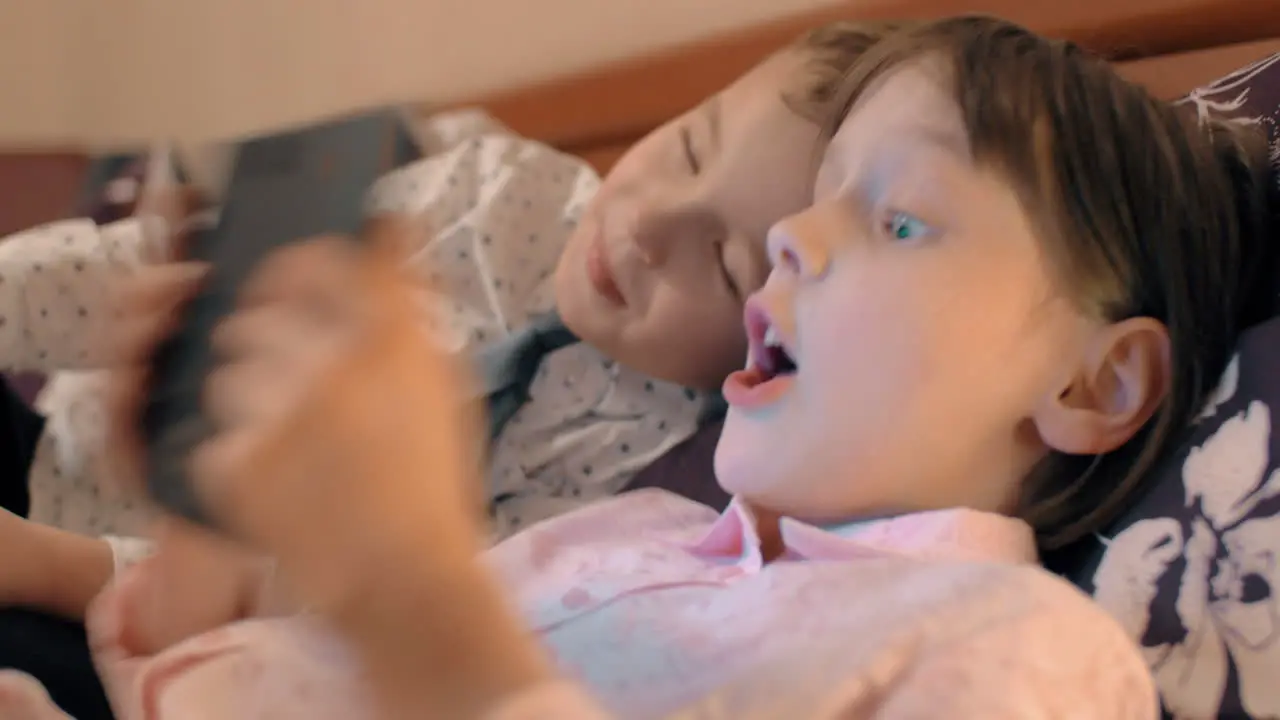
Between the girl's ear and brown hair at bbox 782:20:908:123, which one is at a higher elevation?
brown hair at bbox 782:20:908:123

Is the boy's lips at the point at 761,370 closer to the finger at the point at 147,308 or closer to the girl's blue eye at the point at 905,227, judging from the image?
the girl's blue eye at the point at 905,227

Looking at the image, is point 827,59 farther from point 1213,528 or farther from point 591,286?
point 1213,528

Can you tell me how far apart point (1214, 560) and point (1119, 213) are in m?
0.21

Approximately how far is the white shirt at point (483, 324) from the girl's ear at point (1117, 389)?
43cm

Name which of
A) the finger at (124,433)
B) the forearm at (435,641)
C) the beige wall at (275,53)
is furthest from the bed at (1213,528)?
Answer: the beige wall at (275,53)

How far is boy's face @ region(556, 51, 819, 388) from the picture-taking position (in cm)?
90

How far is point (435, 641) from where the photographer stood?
369mm

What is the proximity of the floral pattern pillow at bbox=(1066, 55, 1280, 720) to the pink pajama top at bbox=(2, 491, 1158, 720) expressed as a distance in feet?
0.21

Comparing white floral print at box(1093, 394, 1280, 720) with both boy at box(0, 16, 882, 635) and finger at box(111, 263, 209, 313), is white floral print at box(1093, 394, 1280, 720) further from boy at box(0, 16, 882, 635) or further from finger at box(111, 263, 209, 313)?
finger at box(111, 263, 209, 313)

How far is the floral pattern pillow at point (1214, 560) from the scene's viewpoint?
0.54 meters

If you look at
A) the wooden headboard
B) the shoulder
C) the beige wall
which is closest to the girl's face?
the shoulder

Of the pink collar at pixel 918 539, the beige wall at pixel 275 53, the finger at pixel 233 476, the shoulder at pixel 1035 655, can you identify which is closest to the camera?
the finger at pixel 233 476

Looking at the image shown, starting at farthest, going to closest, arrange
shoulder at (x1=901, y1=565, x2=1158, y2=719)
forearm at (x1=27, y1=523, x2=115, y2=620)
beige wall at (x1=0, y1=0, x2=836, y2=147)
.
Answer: beige wall at (x1=0, y1=0, x2=836, y2=147)
forearm at (x1=27, y1=523, x2=115, y2=620)
shoulder at (x1=901, y1=565, x2=1158, y2=719)

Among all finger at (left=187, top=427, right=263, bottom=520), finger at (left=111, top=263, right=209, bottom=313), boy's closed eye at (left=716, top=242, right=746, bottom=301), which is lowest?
boy's closed eye at (left=716, top=242, right=746, bottom=301)
